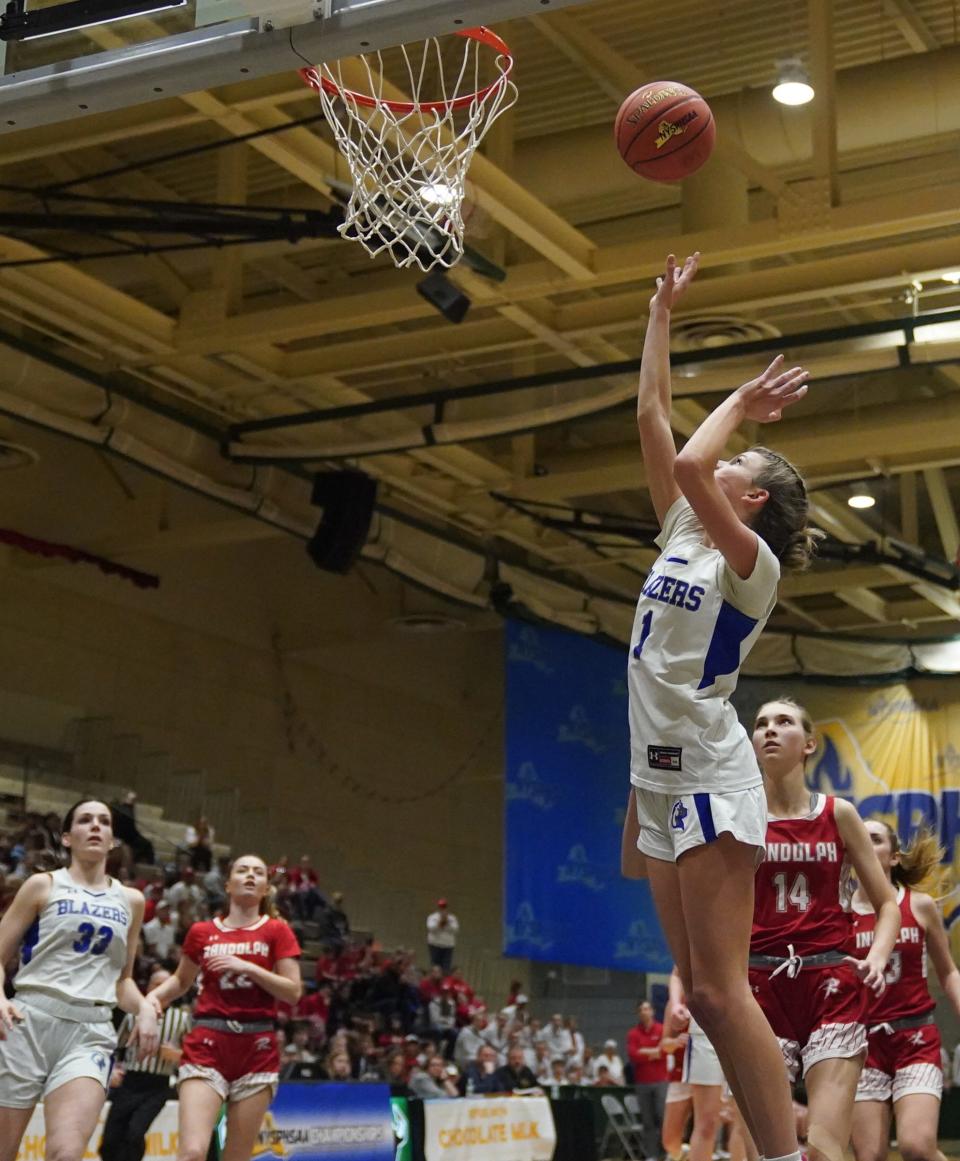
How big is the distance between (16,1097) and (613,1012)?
22.3m

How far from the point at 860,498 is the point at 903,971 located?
46.5 ft

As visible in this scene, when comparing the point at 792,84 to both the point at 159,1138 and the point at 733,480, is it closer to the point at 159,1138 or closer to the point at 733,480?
the point at 733,480

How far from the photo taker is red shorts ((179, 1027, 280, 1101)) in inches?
324

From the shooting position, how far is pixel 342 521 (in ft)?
62.0

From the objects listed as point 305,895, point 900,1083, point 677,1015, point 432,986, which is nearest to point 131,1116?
point 677,1015

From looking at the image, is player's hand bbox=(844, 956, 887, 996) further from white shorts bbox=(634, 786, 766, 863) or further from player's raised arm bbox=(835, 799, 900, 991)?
white shorts bbox=(634, 786, 766, 863)

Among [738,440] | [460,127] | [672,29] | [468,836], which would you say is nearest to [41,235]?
[460,127]

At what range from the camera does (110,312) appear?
15273mm

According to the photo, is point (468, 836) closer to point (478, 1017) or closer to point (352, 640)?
point (352, 640)

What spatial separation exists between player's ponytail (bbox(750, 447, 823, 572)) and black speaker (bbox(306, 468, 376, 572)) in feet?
46.8

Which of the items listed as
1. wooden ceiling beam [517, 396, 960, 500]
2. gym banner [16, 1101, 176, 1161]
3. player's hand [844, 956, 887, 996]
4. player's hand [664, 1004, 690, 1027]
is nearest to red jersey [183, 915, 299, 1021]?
player's hand [664, 1004, 690, 1027]

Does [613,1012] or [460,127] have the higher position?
[460,127]

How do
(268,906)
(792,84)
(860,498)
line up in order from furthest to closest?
1. (860,498)
2. (792,84)
3. (268,906)

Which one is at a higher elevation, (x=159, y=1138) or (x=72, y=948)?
(x=72, y=948)
